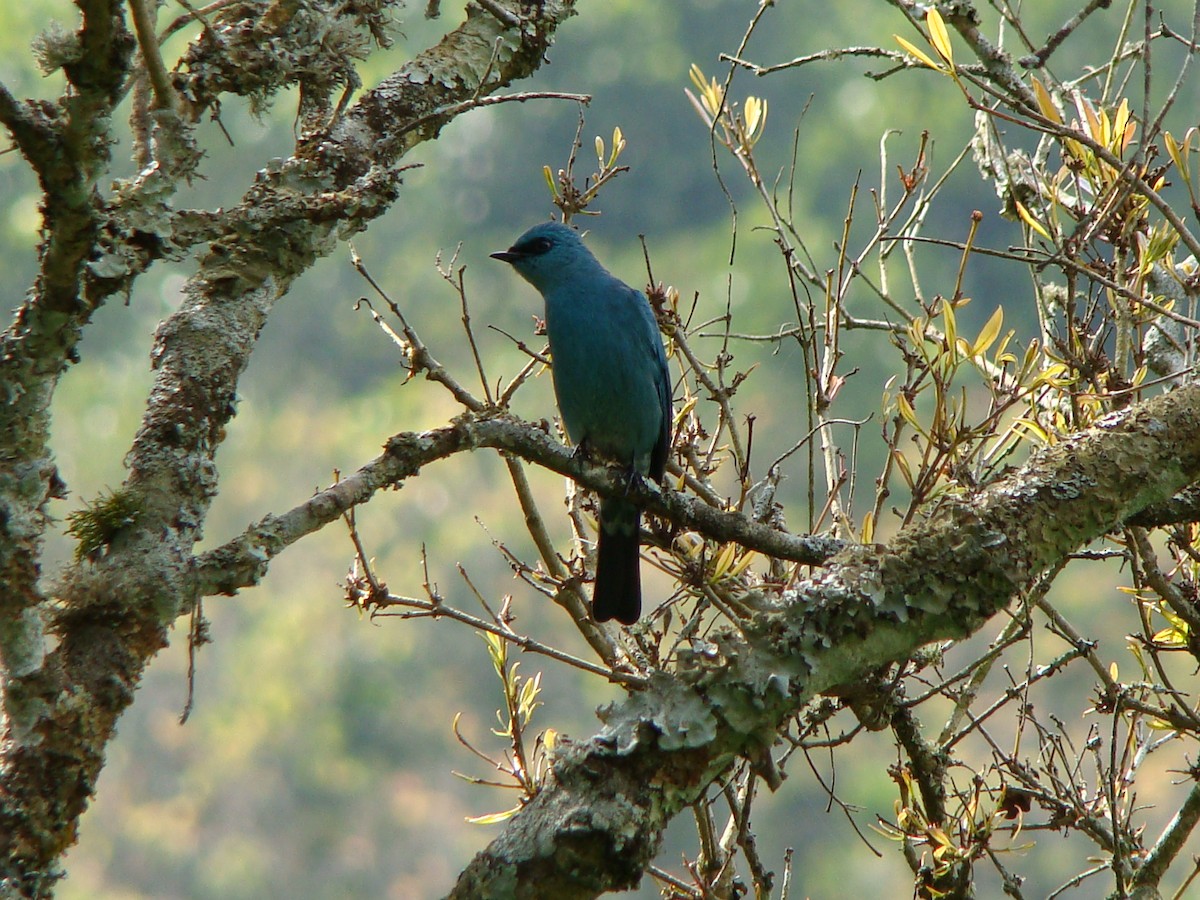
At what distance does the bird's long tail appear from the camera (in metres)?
4.12

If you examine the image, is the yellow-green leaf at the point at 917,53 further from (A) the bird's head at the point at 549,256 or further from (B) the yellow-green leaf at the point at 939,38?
(A) the bird's head at the point at 549,256

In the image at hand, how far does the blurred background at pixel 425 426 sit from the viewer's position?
22328 mm

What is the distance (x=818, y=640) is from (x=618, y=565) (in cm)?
226

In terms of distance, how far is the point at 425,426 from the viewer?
23094 millimetres

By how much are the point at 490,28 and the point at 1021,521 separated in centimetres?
213

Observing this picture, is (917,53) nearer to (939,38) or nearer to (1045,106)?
(939,38)

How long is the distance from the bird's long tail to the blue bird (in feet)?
0.50

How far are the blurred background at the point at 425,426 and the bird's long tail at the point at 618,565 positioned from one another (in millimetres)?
16230

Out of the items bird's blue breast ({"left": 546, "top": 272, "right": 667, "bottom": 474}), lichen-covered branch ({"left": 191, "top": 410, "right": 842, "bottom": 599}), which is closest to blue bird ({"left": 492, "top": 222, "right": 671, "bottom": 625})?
bird's blue breast ({"left": 546, "top": 272, "right": 667, "bottom": 474})

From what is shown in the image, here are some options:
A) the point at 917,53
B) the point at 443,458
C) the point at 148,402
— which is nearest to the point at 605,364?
the point at 443,458

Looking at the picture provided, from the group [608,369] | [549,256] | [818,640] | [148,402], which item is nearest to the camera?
[818,640]

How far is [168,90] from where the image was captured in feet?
7.51

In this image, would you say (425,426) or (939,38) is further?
(425,426)

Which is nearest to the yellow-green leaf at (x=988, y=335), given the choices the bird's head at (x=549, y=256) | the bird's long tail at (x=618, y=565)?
the bird's long tail at (x=618, y=565)
